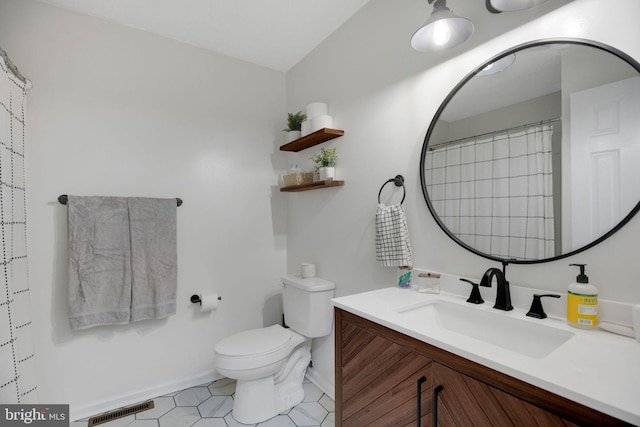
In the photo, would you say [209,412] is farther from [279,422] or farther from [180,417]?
[279,422]

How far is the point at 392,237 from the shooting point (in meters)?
1.54

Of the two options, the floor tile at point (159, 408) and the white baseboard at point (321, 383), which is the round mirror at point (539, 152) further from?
the floor tile at point (159, 408)

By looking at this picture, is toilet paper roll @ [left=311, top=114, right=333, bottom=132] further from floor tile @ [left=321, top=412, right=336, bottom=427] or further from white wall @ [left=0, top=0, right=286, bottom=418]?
floor tile @ [left=321, top=412, right=336, bottom=427]

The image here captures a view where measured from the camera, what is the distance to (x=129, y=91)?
79.5 inches

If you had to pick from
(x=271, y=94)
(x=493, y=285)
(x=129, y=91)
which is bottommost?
(x=493, y=285)

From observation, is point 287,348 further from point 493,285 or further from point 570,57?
point 570,57

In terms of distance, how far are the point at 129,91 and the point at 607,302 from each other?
2.70m

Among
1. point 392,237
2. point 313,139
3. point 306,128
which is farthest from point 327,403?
point 306,128

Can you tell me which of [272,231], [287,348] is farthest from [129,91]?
[287,348]

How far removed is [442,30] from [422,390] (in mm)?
1356

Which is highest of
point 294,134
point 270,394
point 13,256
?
point 294,134

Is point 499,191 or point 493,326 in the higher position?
point 499,191

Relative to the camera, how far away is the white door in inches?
35.8

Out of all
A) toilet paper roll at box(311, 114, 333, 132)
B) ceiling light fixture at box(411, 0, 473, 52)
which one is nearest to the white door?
ceiling light fixture at box(411, 0, 473, 52)
